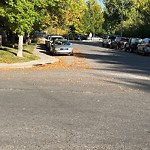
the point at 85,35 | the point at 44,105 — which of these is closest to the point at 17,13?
the point at 44,105

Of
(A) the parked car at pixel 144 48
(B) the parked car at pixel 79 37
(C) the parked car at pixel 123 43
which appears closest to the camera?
(A) the parked car at pixel 144 48

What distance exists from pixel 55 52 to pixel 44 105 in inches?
1024

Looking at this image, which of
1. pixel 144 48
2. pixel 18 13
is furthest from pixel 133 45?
pixel 18 13

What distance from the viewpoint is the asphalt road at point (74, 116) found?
6.31 m

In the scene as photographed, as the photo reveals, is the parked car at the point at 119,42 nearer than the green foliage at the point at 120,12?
Yes

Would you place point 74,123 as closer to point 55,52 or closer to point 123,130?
point 123,130

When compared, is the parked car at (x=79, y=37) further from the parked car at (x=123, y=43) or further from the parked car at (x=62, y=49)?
the parked car at (x=62, y=49)

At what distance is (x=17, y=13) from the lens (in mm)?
23078

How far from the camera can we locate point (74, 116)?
27.3 feet

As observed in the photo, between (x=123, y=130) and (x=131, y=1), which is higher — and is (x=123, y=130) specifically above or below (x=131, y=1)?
below

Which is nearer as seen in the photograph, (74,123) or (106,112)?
(74,123)

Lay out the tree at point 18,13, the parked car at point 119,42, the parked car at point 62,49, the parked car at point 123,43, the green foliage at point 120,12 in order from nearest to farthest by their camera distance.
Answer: the tree at point 18,13 < the parked car at point 62,49 < the parked car at point 123,43 < the parked car at point 119,42 < the green foliage at point 120,12

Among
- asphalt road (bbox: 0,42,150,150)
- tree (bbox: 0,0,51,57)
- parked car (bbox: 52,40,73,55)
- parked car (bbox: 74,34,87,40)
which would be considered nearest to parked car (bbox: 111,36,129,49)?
parked car (bbox: 52,40,73,55)

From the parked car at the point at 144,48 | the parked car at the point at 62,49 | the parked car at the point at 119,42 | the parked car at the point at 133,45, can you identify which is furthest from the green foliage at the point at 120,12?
the parked car at the point at 62,49
